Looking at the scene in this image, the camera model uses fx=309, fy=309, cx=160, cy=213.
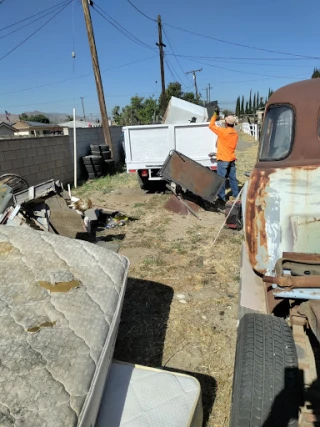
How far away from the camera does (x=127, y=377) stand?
1845 millimetres

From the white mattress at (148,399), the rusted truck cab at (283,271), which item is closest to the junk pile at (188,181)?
the rusted truck cab at (283,271)

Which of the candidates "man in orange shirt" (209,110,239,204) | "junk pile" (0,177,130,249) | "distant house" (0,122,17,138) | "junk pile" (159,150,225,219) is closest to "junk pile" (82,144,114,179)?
"junk pile" (159,150,225,219)

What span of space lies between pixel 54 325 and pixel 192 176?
16.1 ft

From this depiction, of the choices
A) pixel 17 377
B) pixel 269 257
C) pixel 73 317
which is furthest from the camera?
pixel 269 257

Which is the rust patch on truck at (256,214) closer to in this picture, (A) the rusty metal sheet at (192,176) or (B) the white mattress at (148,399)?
(B) the white mattress at (148,399)

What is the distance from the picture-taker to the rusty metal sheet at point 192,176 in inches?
237

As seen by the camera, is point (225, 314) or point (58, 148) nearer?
point (225, 314)

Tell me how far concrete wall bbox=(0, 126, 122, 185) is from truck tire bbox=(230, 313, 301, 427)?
7.07m

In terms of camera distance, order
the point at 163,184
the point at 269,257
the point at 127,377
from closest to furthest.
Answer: the point at 127,377 < the point at 269,257 < the point at 163,184

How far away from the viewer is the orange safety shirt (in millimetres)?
6201

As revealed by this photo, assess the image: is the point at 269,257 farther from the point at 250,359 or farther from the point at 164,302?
the point at 164,302

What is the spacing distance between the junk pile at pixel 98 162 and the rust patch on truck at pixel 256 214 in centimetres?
916

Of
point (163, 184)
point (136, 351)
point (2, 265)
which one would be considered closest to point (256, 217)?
point (136, 351)

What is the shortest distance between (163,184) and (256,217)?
6.21 meters
